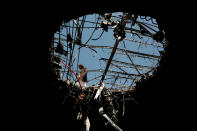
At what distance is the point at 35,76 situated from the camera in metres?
2.26

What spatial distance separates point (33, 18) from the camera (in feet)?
6.23

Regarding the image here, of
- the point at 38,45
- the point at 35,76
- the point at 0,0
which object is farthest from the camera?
the point at 35,76

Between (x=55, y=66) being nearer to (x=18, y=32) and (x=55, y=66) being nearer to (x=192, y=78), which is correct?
(x=18, y=32)

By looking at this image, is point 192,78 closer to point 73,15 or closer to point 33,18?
point 73,15

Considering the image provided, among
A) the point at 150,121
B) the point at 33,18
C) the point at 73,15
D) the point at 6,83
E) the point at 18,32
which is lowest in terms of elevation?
the point at 150,121

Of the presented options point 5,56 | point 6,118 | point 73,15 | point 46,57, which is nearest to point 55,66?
point 46,57

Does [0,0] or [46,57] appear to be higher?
[0,0]

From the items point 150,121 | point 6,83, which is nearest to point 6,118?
point 6,83

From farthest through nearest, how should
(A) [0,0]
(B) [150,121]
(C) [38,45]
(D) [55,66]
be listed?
(B) [150,121] < (D) [55,66] < (C) [38,45] < (A) [0,0]

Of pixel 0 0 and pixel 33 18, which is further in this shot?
pixel 33 18

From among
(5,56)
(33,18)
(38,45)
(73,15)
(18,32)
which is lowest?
(5,56)

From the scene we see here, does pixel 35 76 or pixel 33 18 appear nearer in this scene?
pixel 33 18

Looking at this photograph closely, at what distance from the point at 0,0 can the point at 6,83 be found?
1170mm

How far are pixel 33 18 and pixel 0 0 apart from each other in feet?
1.30
